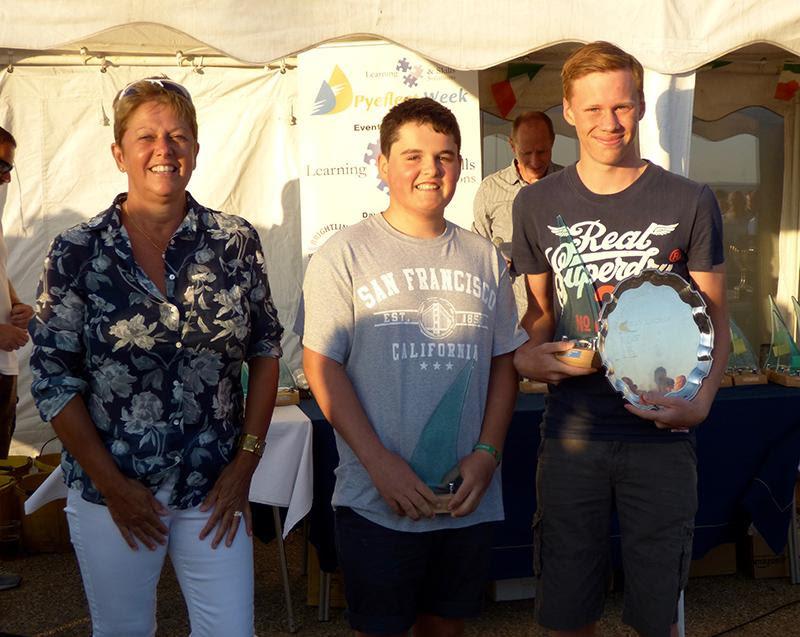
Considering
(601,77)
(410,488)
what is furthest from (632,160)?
(410,488)

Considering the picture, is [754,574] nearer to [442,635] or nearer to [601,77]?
[442,635]

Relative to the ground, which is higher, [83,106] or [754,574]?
[83,106]

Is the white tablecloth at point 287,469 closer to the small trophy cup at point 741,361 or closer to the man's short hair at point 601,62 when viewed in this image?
the man's short hair at point 601,62

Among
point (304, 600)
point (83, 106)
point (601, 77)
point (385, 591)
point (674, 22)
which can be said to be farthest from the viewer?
point (83, 106)

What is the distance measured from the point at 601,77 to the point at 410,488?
1.08 metres

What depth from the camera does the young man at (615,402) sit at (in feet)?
6.79

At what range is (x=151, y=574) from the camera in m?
1.85

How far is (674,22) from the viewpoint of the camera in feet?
10.9

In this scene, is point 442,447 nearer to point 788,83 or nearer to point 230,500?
point 230,500

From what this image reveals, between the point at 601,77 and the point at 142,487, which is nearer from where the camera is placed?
the point at 142,487

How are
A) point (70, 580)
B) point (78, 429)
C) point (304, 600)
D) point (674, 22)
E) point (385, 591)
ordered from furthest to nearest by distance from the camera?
point (70, 580)
point (304, 600)
point (674, 22)
point (385, 591)
point (78, 429)

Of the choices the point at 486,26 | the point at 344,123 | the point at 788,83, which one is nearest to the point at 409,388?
the point at 486,26

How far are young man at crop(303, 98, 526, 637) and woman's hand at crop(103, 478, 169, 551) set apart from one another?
1.37 feet

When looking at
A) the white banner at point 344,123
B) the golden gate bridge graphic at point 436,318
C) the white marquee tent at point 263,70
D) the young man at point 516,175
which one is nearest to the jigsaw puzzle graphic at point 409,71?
the white banner at point 344,123
